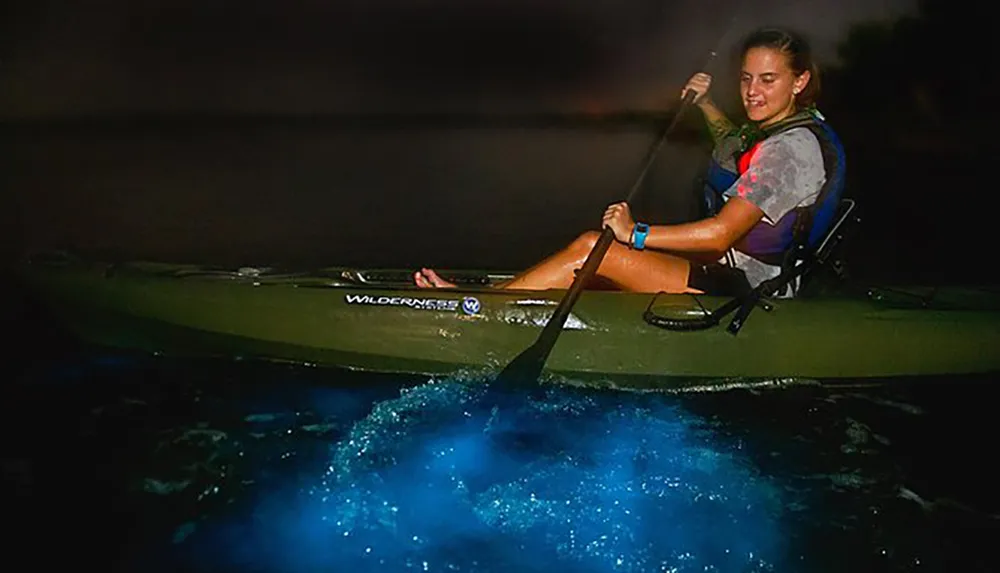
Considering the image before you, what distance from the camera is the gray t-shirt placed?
466 cm

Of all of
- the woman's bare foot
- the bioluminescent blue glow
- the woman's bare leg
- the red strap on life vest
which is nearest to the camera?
the bioluminescent blue glow

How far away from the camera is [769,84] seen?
475 cm

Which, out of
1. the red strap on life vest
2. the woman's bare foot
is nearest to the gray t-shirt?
the red strap on life vest

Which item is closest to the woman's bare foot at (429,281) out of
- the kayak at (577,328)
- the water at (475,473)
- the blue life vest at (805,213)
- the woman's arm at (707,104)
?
the kayak at (577,328)

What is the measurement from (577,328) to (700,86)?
1.93 metres

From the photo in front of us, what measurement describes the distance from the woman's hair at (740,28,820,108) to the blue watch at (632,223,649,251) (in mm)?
1091

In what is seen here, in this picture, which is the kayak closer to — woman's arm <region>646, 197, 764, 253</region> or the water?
the water

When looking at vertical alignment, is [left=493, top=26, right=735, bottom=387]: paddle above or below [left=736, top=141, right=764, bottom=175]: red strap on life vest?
below

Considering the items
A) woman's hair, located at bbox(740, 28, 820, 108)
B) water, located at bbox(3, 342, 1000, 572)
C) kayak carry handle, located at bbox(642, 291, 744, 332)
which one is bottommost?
water, located at bbox(3, 342, 1000, 572)

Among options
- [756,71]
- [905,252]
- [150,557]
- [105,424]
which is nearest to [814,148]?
[756,71]

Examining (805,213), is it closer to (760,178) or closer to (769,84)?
(760,178)

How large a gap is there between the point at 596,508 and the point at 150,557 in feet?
6.95

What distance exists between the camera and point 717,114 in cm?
588

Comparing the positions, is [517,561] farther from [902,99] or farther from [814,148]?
[902,99]
